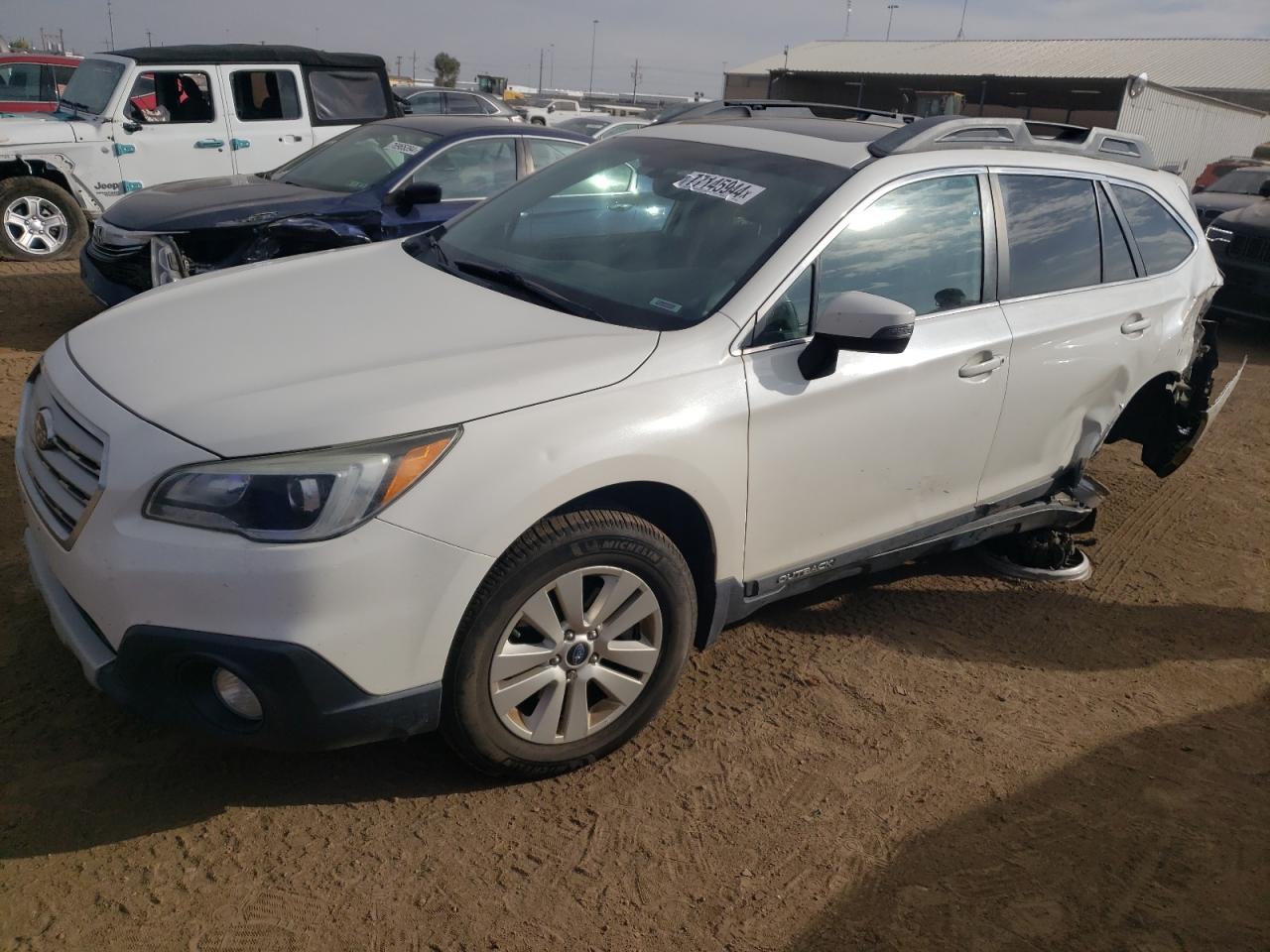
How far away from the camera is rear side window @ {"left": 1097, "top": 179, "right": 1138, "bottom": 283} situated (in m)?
4.00

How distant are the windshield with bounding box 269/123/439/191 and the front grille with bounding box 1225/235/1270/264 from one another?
7.70 meters

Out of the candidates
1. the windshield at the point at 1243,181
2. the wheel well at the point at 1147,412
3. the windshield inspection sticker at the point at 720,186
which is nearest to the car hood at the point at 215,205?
the windshield inspection sticker at the point at 720,186

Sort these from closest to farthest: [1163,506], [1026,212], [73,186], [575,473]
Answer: [575,473], [1026,212], [1163,506], [73,186]

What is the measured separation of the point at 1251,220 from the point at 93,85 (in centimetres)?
1127

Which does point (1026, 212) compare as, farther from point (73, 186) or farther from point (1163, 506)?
point (73, 186)

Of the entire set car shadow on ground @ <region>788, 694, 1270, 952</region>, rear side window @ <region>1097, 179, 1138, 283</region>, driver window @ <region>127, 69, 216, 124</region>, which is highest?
driver window @ <region>127, 69, 216, 124</region>

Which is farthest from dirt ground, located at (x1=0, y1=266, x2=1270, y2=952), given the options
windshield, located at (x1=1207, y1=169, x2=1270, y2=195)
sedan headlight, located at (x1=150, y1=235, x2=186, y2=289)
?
windshield, located at (x1=1207, y1=169, x2=1270, y2=195)

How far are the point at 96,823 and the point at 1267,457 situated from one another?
6.76 meters

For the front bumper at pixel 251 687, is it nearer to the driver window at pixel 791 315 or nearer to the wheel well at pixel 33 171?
the driver window at pixel 791 315

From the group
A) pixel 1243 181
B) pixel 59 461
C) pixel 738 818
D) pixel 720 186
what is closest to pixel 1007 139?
pixel 720 186

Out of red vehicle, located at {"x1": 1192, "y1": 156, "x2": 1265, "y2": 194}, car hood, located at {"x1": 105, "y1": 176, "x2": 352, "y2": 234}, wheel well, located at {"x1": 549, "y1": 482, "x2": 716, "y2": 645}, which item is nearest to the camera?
wheel well, located at {"x1": 549, "y1": 482, "x2": 716, "y2": 645}

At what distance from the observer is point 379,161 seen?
23.9ft

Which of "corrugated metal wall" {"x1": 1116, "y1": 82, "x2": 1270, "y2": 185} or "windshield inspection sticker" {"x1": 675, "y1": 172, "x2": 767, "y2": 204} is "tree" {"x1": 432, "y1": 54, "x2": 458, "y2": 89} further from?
"windshield inspection sticker" {"x1": 675, "y1": 172, "x2": 767, "y2": 204}

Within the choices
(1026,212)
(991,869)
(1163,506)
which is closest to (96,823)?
(991,869)
